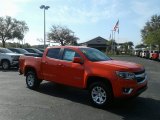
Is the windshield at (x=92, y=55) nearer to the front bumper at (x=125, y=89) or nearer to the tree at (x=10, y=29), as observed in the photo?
the front bumper at (x=125, y=89)

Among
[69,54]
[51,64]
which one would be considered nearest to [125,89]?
[69,54]

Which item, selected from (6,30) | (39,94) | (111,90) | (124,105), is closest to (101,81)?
(111,90)

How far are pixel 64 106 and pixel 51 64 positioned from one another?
2.17m

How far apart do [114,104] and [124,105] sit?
0.31 metres

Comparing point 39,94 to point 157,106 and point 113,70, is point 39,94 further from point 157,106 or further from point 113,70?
point 157,106

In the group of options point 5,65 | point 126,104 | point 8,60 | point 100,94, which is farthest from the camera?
point 5,65

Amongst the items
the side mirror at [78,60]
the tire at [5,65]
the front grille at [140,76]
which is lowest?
the tire at [5,65]

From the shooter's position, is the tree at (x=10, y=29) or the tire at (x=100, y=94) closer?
the tire at (x=100, y=94)

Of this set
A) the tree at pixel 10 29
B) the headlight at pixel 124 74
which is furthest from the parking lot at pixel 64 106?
the tree at pixel 10 29

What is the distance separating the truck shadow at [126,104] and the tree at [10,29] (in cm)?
6619

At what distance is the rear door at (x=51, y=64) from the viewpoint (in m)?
10.8

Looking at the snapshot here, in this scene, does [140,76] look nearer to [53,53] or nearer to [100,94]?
[100,94]

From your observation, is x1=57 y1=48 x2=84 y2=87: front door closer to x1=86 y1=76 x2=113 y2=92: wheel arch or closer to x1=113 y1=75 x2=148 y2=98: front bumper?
x1=86 y1=76 x2=113 y2=92: wheel arch

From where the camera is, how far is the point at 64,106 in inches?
362
